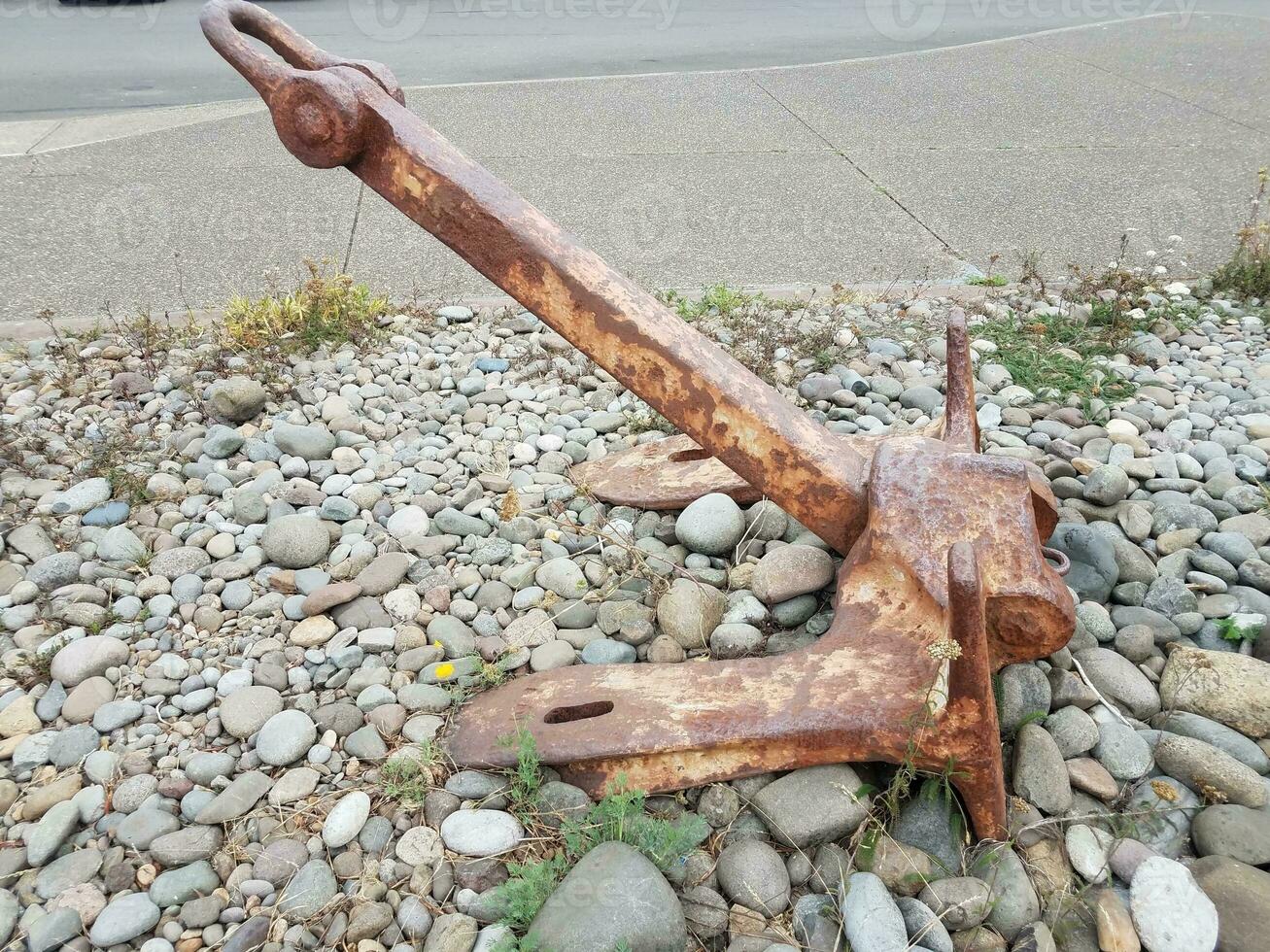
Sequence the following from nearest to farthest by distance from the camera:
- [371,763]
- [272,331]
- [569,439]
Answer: [371,763] → [569,439] → [272,331]

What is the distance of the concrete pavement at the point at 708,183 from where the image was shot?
4.07 metres

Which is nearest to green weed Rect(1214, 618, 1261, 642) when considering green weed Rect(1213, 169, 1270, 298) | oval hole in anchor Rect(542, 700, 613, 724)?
oval hole in anchor Rect(542, 700, 613, 724)

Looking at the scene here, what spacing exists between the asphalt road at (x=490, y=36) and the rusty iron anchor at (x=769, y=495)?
5.84 metres

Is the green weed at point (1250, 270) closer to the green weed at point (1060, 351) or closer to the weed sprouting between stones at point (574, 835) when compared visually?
the green weed at point (1060, 351)

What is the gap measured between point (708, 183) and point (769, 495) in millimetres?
3485

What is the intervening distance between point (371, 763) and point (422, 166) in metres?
1.15

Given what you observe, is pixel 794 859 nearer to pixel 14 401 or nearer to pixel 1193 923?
pixel 1193 923

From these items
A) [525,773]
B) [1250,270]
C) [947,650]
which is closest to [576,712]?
[525,773]

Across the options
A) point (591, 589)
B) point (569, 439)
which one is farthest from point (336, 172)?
point (591, 589)

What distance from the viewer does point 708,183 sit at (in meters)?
4.96

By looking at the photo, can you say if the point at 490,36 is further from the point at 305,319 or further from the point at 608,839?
the point at 608,839

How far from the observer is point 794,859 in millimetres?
1634

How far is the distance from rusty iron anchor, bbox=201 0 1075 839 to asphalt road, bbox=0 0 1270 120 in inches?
230

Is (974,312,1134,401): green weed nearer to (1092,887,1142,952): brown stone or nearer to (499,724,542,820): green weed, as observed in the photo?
(1092,887,1142,952): brown stone
